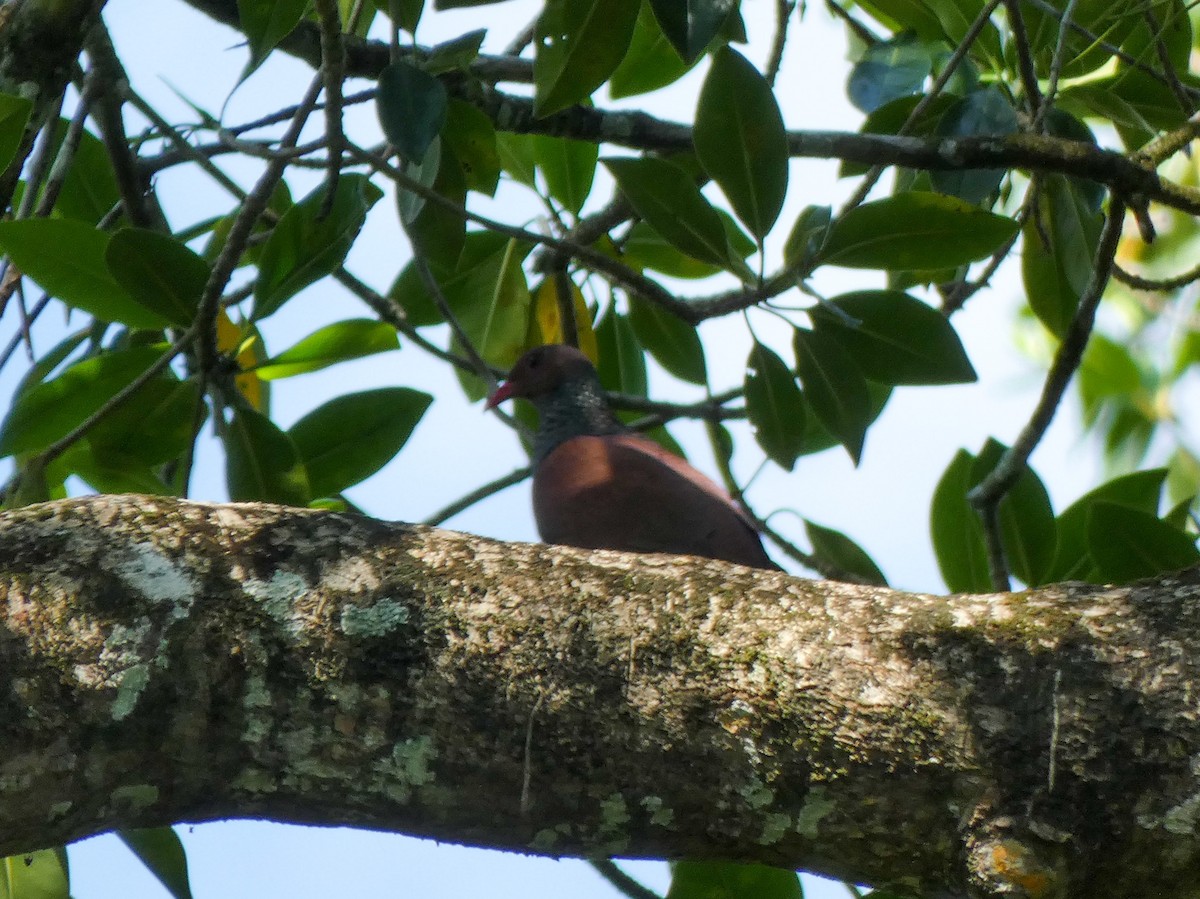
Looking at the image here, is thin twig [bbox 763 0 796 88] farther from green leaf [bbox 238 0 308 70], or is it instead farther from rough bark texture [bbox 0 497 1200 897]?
rough bark texture [bbox 0 497 1200 897]

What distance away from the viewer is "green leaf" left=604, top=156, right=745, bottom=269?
8.41ft

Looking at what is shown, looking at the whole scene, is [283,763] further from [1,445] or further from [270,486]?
[1,445]

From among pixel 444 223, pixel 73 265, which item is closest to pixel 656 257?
pixel 444 223

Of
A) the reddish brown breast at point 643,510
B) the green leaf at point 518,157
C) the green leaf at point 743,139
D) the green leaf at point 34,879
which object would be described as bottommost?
the green leaf at point 34,879

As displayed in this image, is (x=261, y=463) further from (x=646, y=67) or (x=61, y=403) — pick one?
(x=646, y=67)

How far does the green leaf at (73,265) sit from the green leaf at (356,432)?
17.7 inches

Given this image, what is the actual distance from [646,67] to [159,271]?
152 centimetres

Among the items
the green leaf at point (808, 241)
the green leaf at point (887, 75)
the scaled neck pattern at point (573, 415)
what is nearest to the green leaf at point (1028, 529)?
the green leaf at point (808, 241)

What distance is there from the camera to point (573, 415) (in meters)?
4.26

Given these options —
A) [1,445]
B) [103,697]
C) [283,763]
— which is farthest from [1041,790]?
[1,445]

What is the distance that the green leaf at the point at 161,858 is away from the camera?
2.41 m

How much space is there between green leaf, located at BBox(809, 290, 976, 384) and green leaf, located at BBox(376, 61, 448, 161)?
39.1 inches

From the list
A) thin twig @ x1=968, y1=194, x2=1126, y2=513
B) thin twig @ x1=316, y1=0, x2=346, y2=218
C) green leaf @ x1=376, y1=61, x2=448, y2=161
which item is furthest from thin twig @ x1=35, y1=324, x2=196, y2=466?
thin twig @ x1=968, y1=194, x2=1126, y2=513

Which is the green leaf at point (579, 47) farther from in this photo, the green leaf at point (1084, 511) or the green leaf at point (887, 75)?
the green leaf at point (1084, 511)
